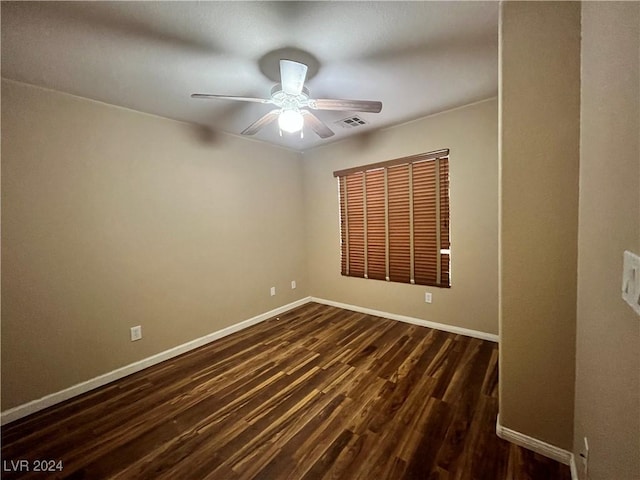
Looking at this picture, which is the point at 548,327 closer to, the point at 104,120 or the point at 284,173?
the point at 284,173

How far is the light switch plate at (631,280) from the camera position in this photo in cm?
51

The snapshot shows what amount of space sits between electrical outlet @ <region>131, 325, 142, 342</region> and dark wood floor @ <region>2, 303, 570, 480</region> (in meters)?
0.33

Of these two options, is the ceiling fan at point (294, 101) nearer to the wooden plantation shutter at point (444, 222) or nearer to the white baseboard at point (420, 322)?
the wooden plantation shutter at point (444, 222)

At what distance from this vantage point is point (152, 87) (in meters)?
1.90

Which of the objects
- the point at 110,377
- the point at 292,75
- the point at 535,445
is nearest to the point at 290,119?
the point at 292,75

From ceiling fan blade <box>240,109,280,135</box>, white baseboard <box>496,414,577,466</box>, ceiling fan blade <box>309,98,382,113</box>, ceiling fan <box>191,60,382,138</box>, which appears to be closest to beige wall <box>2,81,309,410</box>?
ceiling fan blade <box>240,109,280,135</box>

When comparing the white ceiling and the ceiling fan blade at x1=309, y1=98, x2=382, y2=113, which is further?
the ceiling fan blade at x1=309, y1=98, x2=382, y2=113

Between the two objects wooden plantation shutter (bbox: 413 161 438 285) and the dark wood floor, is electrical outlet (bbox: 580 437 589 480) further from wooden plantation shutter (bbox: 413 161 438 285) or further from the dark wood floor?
wooden plantation shutter (bbox: 413 161 438 285)

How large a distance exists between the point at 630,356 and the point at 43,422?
3.08 m

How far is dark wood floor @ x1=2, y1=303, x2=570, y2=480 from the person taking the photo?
4.16ft

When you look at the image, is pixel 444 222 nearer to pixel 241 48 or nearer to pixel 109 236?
pixel 241 48

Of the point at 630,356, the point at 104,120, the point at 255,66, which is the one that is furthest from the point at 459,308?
the point at 104,120

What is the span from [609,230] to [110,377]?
3309 millimetres

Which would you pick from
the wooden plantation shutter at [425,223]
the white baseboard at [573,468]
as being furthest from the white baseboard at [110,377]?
the white baseboard at [573,468]
